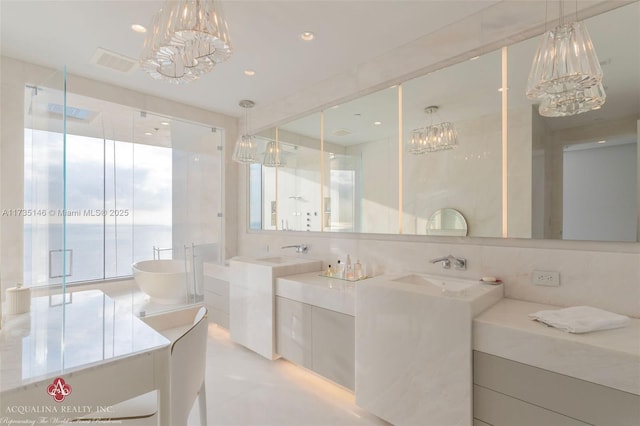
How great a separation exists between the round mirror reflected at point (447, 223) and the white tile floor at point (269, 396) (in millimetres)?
1386

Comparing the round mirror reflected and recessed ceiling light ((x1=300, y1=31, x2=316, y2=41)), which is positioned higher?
recessed ceiling light ((x1=300, y1=31, x2=316, y2=41))

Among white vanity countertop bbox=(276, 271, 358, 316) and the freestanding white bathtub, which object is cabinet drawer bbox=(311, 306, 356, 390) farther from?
the freestanding white bathtub

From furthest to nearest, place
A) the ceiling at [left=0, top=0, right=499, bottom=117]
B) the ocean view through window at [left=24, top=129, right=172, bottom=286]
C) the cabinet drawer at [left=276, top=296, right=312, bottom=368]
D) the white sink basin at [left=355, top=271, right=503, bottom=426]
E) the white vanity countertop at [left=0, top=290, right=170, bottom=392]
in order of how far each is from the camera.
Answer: the ocean view through window at [left=24, top=129, right=172, bottom=286]
the cabinet drawer at [left=276, top=296, right=312, bottom=368]
the ceiling at [left=0, top=0, right=499, bottom=117]
the white sink basin at [left=355, top=271, right=503, bottom=426]
the white vanity countertop at [left=0, top=290, right=170, bottom=392]

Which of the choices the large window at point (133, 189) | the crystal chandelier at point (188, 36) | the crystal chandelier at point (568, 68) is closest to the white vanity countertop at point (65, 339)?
the crystal chandelier at point (188, 36)

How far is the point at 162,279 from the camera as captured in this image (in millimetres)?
3770

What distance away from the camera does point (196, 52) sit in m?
1.78

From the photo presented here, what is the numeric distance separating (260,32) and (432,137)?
1547mm

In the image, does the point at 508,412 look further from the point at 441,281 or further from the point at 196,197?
the point at 196,197

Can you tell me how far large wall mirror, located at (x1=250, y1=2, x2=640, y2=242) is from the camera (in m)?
1.71

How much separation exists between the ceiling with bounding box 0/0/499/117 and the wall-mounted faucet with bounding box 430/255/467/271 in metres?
1.70

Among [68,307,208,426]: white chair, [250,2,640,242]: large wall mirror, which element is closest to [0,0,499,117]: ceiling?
[250,2,640,242]: large wall mirror

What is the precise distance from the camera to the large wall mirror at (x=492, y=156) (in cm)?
171

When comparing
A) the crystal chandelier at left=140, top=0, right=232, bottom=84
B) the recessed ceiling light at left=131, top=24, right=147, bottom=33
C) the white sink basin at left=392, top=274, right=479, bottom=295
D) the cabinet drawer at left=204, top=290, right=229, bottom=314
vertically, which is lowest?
the cabinet drawer at left=204, top=290, right=229, bottom=314

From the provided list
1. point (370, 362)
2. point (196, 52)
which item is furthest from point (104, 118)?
point (370, 362)
